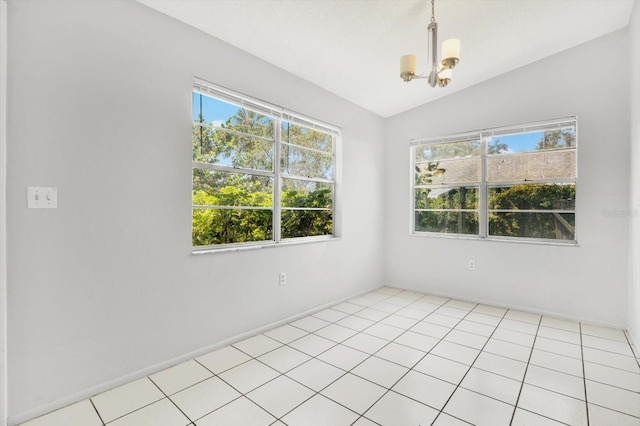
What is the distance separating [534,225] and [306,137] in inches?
111

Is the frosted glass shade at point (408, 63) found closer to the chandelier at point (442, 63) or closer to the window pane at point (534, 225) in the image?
the chandelier at point (442, 63)

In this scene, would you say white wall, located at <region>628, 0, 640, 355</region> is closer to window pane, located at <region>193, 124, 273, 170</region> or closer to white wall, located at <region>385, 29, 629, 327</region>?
white wall, located at <region>385, 29, 629, 327</region>

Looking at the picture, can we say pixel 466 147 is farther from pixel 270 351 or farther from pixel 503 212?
pixel 270 351

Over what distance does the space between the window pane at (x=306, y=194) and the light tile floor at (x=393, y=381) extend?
1.29 metres

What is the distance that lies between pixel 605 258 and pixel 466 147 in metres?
1.87

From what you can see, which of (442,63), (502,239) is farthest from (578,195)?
(442,63)

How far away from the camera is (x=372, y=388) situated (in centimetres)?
208

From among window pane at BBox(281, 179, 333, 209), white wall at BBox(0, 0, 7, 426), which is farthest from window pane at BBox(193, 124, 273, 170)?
white wall at BBox(0, 0, 7, 426)

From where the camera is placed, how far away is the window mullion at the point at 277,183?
316 cm

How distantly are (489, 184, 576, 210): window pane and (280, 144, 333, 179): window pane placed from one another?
2.06 m

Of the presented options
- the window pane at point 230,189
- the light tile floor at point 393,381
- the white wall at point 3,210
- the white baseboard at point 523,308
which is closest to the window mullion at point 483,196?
the white baseboard at point 523,308

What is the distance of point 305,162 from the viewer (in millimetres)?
3541

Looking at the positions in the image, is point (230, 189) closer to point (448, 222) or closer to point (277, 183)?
point (277, 183)

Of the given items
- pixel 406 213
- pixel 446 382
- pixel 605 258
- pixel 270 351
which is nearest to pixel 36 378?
pixel 270 351
